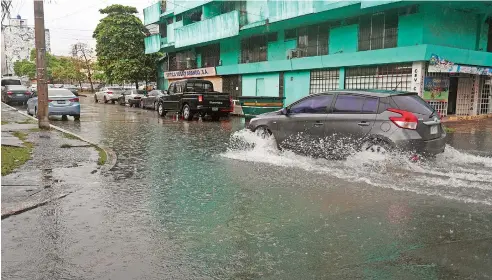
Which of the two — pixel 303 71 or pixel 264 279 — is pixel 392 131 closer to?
pixel 264 279

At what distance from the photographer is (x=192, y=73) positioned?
34.6 meters

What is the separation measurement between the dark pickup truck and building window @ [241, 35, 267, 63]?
8.46 m

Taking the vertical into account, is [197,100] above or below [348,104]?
below

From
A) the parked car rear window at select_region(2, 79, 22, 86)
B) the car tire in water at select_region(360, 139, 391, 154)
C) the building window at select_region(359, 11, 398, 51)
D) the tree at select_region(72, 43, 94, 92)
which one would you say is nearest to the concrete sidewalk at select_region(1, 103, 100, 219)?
the car tire in water at select_region(360, 139, 391, 154)

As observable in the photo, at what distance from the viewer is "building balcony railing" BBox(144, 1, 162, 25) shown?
37219 millimetres

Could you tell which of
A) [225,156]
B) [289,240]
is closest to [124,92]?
[225,156]

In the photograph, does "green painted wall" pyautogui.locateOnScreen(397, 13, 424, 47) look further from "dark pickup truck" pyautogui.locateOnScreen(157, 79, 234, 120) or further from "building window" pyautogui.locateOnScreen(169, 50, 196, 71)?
"building window" pyautogui.locateOnScreen(169, 50, 196, 71)

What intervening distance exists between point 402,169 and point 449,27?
14558 mm

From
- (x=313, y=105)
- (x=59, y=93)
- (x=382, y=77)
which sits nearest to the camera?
(x=313, y=105)

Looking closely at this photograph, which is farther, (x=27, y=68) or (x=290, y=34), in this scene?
(x=27, y=68)

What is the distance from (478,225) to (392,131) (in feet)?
10.2

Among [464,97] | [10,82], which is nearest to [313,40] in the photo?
[464,97]

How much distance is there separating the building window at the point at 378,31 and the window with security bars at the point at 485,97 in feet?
19.7

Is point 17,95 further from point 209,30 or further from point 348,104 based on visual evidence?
point 348,104
